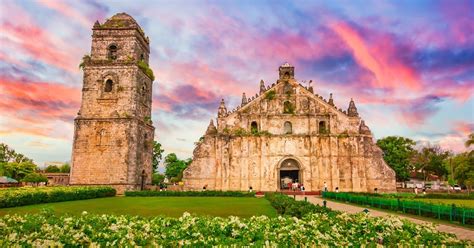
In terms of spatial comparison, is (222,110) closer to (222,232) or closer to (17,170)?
(222,232)

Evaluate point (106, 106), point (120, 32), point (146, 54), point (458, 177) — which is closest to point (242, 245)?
point (106, 106)

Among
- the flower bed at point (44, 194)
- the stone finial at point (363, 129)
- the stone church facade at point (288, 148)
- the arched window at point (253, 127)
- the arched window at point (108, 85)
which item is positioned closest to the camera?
the flower bed at point (44, 194)

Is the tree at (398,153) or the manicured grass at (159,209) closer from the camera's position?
the manicured grass at (159,209)

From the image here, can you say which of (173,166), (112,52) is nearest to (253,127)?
(112,52)

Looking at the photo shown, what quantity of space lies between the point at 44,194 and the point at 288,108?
26320mm

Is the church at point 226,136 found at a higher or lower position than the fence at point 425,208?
higher

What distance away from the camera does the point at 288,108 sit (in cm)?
4044

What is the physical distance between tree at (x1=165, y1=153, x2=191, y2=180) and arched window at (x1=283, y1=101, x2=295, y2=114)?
39.7 m

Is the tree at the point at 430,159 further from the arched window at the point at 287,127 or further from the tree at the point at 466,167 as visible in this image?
the arched window at the point at 287,127

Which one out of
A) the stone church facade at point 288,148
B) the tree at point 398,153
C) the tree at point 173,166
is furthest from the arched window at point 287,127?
the tree at point 173,166

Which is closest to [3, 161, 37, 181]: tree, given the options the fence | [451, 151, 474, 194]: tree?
the fence

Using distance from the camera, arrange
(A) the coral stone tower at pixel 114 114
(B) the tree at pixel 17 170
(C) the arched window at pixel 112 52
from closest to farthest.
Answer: (A) the coral stone tower at pixel 114 114 < (C) the arched window at pixel 112 52 < (B) the tree at pixel 17 170

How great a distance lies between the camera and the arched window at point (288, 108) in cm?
4022

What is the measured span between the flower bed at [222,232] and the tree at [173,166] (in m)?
67.2
